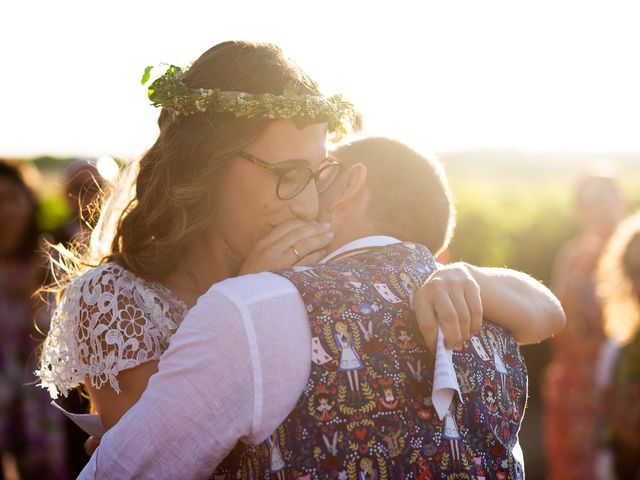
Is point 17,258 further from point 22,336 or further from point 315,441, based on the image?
point 315,441

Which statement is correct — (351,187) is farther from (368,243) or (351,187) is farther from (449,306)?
(449,306)

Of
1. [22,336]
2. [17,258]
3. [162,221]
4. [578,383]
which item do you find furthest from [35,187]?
[578,383]

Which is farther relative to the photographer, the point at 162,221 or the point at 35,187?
the point at 35,187

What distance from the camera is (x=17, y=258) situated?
6613mm

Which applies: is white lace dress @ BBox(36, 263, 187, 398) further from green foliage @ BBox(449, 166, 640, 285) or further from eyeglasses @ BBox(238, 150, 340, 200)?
green foliage @ BBox(449, 166, 640, 285)

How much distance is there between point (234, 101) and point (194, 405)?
1220 millimetres

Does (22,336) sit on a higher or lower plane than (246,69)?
lower

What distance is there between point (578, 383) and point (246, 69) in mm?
5435

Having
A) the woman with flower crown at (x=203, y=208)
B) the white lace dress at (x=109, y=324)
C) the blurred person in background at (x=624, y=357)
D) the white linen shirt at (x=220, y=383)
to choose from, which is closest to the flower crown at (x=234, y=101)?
the woman with flower crown at (x=203, y=208)

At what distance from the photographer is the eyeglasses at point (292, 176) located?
274cm

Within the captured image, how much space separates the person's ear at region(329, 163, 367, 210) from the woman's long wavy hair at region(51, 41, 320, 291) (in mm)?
339

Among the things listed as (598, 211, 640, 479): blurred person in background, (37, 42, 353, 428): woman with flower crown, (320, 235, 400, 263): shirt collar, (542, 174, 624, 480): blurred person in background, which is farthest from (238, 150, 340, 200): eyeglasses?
(542, 174, 624, 480): blurred person in background

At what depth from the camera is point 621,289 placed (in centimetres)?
560

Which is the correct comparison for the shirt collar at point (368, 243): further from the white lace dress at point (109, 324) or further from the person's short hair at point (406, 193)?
the white lace dress at point (109, 324)
